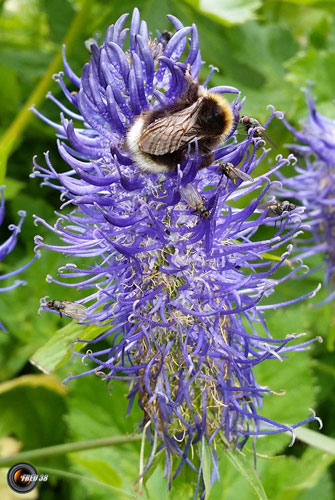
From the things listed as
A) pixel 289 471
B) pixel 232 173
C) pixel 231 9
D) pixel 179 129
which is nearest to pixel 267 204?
pixel 232 173

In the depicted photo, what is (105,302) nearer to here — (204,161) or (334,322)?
(204,161)

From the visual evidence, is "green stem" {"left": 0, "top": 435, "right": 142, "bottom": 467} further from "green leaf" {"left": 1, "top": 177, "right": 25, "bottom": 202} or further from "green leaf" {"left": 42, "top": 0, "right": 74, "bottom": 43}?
"green leaf" {"left": 42, "top": 0, "right": 74, "bottom": 43}

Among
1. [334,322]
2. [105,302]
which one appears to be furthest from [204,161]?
[334,322]

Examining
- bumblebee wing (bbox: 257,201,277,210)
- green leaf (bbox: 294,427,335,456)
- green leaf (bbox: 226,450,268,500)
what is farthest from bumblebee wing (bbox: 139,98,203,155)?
green leaf (bbox: 294,427,335,456)

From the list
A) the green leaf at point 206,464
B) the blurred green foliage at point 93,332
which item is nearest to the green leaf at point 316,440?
the blurred green foliage at point 93,332

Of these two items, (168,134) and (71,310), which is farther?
(71,310)

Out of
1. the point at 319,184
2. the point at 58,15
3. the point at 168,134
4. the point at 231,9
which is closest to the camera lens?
the point at 168,134

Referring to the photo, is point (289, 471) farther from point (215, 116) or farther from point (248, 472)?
point (215, 116)
